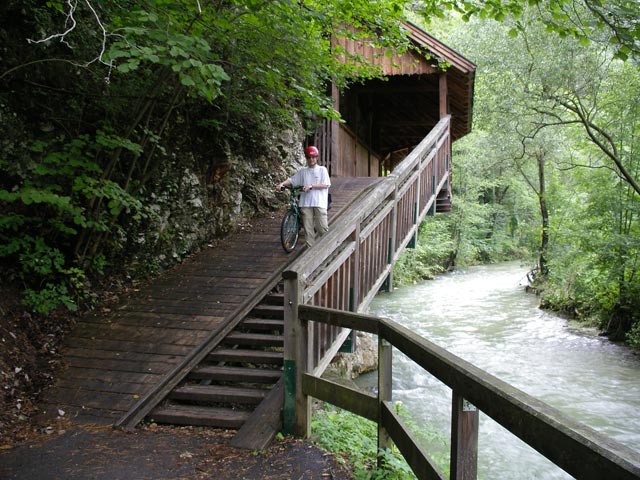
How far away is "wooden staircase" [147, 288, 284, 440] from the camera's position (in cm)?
421

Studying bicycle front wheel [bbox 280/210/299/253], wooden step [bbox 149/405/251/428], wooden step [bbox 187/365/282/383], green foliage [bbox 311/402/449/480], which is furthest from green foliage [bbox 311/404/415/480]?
bicycle front wheel [bbox 280/210/299/253]

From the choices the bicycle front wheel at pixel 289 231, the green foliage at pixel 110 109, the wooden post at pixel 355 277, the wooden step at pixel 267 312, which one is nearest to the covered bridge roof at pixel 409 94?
the green foliage at pixel 110 109

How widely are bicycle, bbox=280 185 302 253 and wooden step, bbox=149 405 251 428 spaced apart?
11.3 ft

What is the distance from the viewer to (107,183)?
5.23m

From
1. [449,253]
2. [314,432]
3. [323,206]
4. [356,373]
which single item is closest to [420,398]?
[356,373]

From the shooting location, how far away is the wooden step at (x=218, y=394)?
4434 mm

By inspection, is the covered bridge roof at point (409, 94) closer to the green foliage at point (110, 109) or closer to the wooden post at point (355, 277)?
the green foliage at point (110, 109)

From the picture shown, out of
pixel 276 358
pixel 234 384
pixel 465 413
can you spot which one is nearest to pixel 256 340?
pixel 276 358

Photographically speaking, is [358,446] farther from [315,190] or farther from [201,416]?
[315,190]

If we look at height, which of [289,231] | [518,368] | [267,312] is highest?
[289,231]

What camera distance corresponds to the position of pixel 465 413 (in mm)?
2000

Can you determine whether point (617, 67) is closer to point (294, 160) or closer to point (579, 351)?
point (579, 351)

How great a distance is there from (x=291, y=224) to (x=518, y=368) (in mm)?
6246

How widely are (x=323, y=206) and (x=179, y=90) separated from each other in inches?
102
